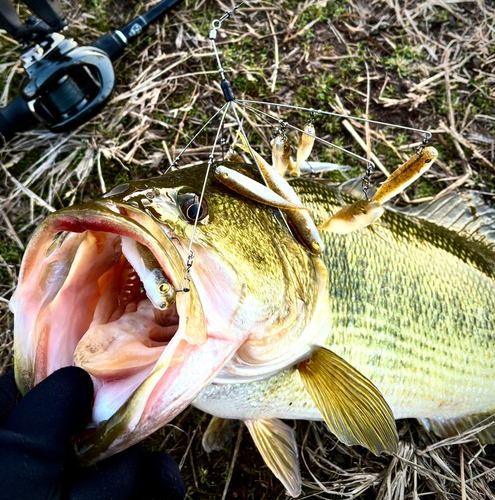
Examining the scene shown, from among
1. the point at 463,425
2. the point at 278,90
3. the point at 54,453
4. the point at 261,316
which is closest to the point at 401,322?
the point at 261,316

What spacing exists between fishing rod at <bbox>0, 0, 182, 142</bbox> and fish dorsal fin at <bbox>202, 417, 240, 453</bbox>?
6.16 feet

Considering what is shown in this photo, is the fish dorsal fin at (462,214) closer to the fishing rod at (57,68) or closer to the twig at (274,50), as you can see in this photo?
the twig at (274,50)

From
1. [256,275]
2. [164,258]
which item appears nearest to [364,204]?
[256,275]

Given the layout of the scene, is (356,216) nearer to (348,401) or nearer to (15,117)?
(348,401)

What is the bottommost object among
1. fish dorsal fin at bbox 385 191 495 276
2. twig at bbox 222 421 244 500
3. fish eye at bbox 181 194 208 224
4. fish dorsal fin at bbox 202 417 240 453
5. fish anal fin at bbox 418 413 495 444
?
fish anal fin at bbox 418 413 495 444

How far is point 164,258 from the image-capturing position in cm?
116

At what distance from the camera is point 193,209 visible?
4.38 feet

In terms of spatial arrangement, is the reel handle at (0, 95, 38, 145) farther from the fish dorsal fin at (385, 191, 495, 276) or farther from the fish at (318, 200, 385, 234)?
the fish dorsal fin at (385, 191, 495, 276)

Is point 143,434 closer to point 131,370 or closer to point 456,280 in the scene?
point 131,370

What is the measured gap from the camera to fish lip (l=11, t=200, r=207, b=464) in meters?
1.16

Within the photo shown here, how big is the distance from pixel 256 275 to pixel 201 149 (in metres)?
1.53

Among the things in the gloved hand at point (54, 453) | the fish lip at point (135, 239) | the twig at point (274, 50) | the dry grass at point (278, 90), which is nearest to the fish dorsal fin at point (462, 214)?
the dry grass at point (278, 90)

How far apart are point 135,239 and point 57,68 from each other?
159cm

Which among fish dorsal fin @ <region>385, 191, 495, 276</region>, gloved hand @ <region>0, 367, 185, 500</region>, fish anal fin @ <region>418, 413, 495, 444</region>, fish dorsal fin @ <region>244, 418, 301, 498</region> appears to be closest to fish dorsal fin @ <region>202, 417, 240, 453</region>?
fish dorsal fin @ <region>244, 418, 301, 498</region>
